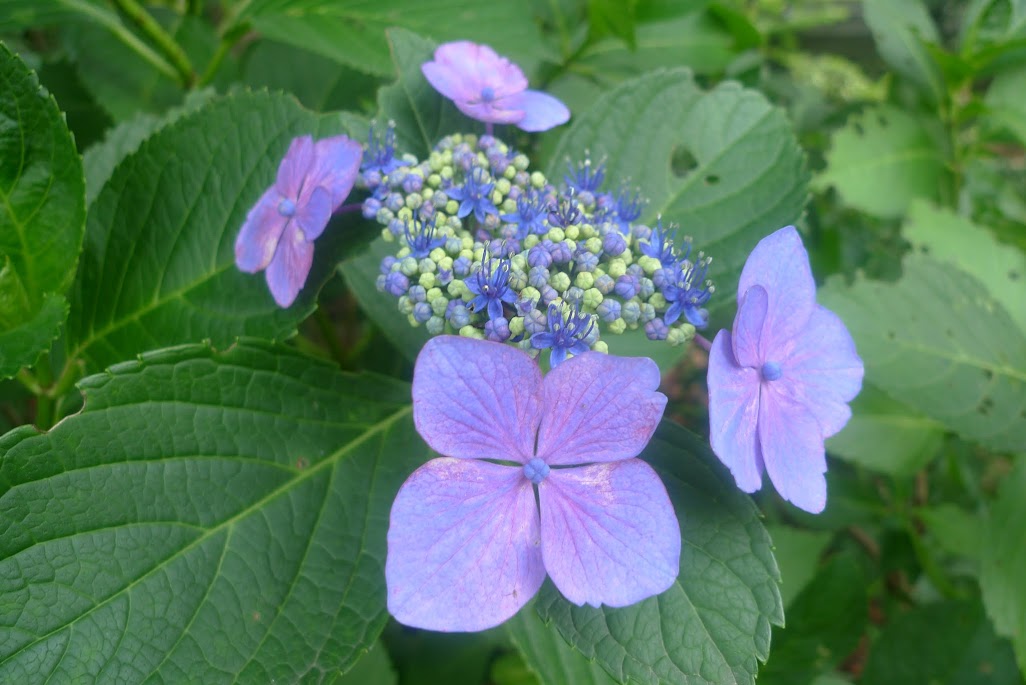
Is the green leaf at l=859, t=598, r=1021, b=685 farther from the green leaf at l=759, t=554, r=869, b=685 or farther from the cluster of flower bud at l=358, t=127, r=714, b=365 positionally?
the cluster of flower bud at l=358, t=127, r=714, b=365

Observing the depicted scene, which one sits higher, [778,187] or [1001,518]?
[778,187]

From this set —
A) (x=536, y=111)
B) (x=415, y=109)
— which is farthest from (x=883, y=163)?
(x=415, y=109)

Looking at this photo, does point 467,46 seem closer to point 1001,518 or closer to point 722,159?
point 722,159

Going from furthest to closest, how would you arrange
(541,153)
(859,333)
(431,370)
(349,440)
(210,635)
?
(541,153) < (859,333) < (349,440) < (210,635) < (431,370)

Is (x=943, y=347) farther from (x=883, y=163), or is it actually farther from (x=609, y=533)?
(x=609, y=533)

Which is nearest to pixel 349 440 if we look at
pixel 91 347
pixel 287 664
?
pixel 287 664

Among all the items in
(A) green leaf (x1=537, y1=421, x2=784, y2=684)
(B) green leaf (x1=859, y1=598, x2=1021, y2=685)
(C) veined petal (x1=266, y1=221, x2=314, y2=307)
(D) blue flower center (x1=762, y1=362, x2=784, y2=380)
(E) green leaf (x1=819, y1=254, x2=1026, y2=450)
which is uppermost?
(C) veined petal (x1=266, y1=221, x2=314, y2=307)

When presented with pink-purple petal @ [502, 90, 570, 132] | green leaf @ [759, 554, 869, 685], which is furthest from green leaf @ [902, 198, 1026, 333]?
pink-purple petal @ [502, 90, 570, 132]
